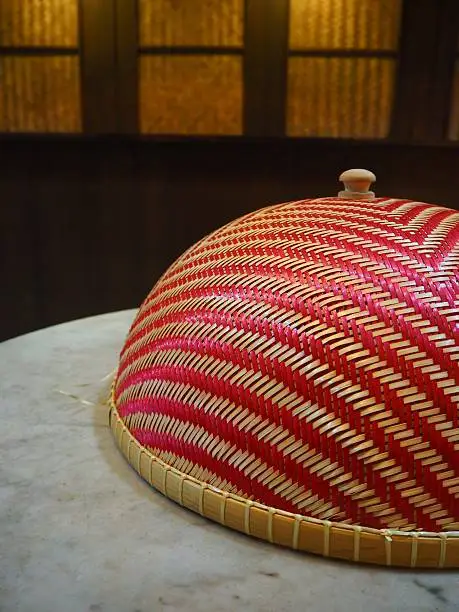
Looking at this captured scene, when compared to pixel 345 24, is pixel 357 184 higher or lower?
→ lower

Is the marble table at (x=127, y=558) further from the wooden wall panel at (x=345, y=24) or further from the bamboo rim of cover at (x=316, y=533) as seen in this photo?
the wooden wall panel at (x=345, y=24)

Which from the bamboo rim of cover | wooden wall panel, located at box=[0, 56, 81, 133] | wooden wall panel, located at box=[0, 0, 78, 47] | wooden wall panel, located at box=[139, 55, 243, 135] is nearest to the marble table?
the bamboo rim of cover

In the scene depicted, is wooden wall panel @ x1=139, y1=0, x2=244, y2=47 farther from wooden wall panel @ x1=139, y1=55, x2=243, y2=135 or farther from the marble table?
the marble table

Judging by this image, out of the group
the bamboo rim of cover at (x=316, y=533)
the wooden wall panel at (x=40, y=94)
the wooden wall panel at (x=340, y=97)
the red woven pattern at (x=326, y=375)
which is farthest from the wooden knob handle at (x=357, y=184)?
the wooden wall panel at (x=40, y=94)

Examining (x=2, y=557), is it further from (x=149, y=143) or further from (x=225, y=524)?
(x=149, y=143)

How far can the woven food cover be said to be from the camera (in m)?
0.80

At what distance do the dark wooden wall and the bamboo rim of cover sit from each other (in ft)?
7.22

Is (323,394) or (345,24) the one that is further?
(345,24)

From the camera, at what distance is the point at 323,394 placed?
83 cm

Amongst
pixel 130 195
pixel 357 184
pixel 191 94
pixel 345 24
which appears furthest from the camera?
pixel 130 195

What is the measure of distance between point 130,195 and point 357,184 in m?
2.14

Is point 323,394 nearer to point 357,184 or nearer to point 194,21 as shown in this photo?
point 357,184

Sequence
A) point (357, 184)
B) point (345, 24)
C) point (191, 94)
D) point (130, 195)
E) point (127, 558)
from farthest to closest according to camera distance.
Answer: point (130, 195), point (191, 94), point (345, 24), point (357, 184), point (127, 558)

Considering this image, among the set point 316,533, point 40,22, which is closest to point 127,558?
point 316,533
